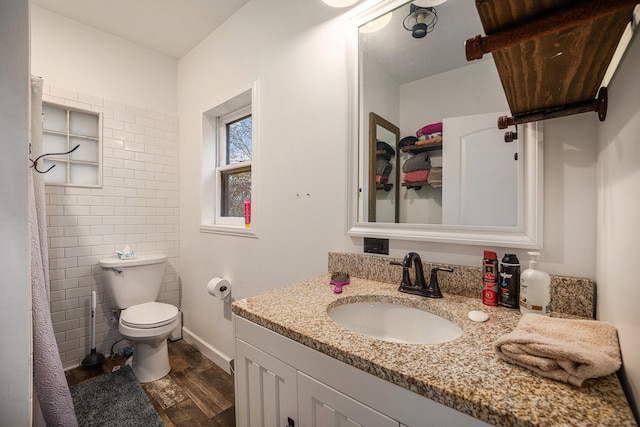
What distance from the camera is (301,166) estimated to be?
1.47m

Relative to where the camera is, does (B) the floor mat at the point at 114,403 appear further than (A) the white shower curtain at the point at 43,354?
Yes

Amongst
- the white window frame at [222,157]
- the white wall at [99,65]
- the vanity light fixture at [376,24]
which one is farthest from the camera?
the white window frame at [222,157]

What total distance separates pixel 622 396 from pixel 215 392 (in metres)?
1.93

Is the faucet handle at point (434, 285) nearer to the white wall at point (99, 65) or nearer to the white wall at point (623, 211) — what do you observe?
the white wall at point (623, 211)

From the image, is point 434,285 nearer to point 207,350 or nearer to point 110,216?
point 207,350

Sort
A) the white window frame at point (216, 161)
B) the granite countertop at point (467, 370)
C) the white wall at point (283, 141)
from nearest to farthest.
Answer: the granite countertop at point (467, 370), the white wall at point (283, 141), the white window frame at point (216, 161)

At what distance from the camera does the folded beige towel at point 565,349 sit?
0.47 m

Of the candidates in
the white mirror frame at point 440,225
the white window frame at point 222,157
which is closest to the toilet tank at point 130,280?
the white window frame at point 222,157

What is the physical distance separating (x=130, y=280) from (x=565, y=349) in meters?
2.41

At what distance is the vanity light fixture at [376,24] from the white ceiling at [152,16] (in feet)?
3.53

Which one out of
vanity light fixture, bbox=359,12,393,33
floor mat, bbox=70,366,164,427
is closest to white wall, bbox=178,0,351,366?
vanity light fixture, bbox=359,12,393,33

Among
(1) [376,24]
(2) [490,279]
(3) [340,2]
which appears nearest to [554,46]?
(2) [490,279]

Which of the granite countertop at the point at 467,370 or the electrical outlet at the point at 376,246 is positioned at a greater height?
the electrical outlet at the point at 376,246

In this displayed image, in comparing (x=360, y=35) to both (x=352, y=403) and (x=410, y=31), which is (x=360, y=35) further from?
(x=352, y=403)
